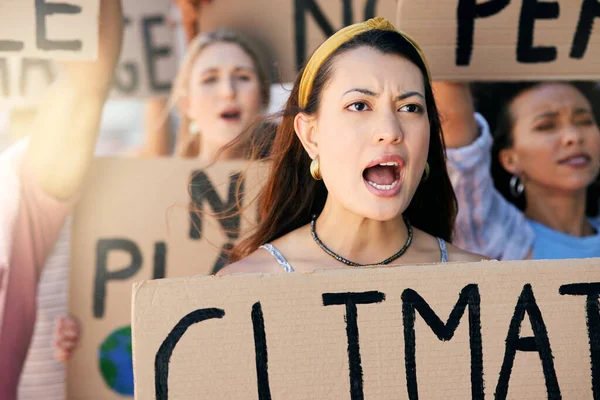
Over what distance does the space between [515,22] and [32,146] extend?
4.77 feet

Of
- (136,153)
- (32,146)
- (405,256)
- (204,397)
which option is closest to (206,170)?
(32,146)

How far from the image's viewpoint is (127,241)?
2635mm

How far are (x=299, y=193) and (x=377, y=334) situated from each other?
0.66 m

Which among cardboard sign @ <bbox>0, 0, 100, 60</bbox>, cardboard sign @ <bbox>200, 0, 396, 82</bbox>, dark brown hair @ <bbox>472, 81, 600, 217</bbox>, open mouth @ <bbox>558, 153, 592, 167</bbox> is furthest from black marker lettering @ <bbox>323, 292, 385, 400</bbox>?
dark brown hair @ <bbox>472, 81, 600, 217</bbox>

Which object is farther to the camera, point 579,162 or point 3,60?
point 579,162

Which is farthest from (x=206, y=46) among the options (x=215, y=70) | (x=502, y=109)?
(x=502, y=109)

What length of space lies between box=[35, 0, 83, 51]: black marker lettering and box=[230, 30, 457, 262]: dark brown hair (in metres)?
0.58

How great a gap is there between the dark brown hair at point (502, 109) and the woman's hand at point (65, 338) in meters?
1.67

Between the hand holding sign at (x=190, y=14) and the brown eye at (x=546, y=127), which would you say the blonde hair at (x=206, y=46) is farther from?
the brown eye at (x=546, y=127)

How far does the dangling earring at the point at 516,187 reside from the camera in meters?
3.05

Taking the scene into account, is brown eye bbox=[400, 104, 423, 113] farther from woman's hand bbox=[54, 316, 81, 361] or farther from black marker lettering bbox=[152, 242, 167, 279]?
woman's hand bbox=[54, 316, 81, 361]

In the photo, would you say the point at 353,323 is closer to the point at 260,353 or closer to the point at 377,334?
the point at 377,334

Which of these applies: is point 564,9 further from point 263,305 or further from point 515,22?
point 263,305

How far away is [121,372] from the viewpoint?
261 cm
